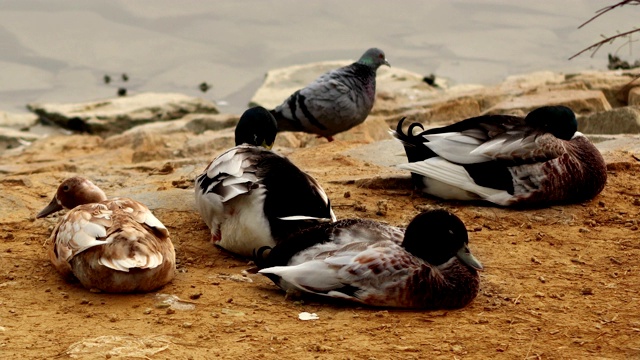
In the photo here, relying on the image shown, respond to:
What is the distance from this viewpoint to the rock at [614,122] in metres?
9.31

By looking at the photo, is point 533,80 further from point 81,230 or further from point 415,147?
point 81,230

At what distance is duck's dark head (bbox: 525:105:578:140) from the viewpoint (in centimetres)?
661

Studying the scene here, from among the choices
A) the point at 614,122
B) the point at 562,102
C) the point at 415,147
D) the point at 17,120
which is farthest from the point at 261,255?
the point at 17,120

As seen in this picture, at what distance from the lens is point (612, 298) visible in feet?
15.4

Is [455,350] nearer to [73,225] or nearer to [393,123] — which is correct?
[73,225]

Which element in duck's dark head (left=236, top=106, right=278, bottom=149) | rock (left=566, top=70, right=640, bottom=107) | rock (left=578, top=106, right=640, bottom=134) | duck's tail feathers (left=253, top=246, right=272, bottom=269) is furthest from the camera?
rock (left=566, top=70, right=640, bottom=107)

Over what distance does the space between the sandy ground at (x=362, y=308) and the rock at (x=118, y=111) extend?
701 cm

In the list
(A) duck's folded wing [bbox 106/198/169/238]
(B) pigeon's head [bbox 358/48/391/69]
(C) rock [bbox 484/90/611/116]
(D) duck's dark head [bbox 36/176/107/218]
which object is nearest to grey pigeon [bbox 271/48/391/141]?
(B) pigeon's head [bbox 358/48/391/69]

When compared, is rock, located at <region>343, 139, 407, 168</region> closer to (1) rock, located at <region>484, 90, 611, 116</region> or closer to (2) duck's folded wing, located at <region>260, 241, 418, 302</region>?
(1) rock, located at <region>484, 90, 611, 116</region>

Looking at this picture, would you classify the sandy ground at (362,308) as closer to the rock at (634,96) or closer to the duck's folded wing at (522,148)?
the duck's folded wing at (522,148)

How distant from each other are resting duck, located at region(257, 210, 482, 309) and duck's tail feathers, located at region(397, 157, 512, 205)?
1.82m

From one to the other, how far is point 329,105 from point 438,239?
5.19m

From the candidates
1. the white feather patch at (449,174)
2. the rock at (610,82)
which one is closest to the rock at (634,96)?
the rock at (610,82)

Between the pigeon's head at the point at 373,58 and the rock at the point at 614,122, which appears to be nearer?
the rock at the point at 614,122
